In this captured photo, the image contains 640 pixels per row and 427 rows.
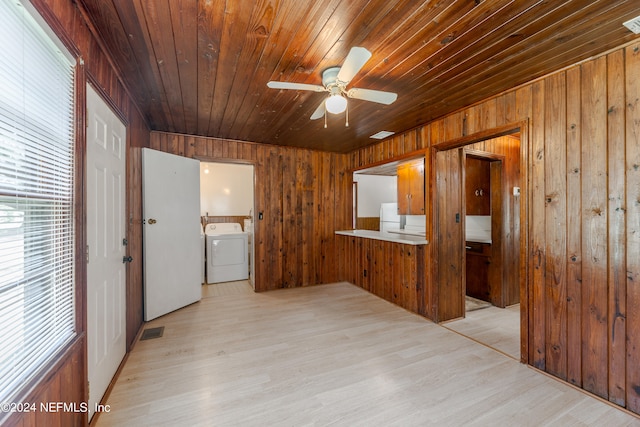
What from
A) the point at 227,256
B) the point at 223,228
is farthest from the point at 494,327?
the point at 223,228

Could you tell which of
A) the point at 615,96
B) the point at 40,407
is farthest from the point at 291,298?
the point at 615,96

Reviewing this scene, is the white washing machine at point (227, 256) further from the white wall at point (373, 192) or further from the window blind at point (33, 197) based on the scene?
the window blind at point (33, 197)

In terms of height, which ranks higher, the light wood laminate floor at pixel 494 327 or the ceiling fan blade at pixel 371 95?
the ceiling fan blade at pixel 371 95

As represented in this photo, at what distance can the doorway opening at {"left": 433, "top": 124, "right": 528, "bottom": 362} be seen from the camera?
290 cm

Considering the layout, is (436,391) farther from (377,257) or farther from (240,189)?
(240,189)

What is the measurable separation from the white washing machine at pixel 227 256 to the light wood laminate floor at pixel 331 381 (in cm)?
160

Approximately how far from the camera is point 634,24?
1.43 meters

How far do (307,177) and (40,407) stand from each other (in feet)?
12.2

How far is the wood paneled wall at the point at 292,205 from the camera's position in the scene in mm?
3881

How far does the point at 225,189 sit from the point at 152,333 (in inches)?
136

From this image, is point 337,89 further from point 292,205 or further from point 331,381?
point 292,205

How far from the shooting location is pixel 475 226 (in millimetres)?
3787

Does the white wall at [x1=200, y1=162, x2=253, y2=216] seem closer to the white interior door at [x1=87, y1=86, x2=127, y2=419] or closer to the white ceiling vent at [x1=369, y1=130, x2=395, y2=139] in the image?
the white ceiling vent at [x1=369, y1=130, x2=395, y2=139]

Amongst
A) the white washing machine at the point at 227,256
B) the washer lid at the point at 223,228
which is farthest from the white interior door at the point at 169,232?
the washer lid at the point at 223,228
